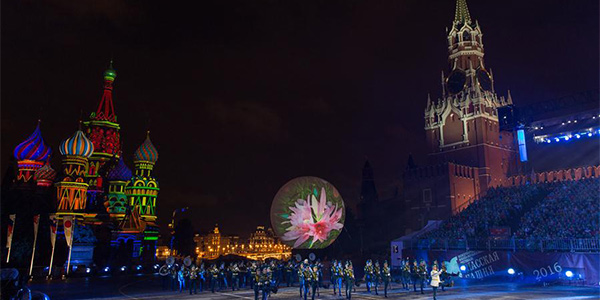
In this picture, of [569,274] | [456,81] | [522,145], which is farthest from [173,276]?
[456,81]

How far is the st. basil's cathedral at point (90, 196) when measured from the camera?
51812mm

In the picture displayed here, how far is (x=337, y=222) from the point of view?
42.5 meters

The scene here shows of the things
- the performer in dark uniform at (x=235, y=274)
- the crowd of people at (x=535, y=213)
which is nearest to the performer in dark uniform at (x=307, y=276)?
the performer in dark uniform at (x=235, y=274)

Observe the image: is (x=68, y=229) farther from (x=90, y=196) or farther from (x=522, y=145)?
(x=522, y=145)

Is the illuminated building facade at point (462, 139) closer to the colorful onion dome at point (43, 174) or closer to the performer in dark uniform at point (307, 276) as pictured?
the performer in dark uniform at point (307, 276)

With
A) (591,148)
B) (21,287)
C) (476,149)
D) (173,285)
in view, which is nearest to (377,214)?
(476,149)

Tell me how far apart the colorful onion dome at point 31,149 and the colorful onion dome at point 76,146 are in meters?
7.08

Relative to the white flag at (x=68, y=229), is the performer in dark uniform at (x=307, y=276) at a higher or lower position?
lower

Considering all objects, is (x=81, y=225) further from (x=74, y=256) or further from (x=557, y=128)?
(x=557, y=128)

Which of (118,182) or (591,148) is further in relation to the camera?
(118,182)

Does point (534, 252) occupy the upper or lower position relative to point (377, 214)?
lower

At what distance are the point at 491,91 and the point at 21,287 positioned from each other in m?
67.3

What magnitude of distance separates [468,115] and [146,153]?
50264 millimetres

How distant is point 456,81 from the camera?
222ft
